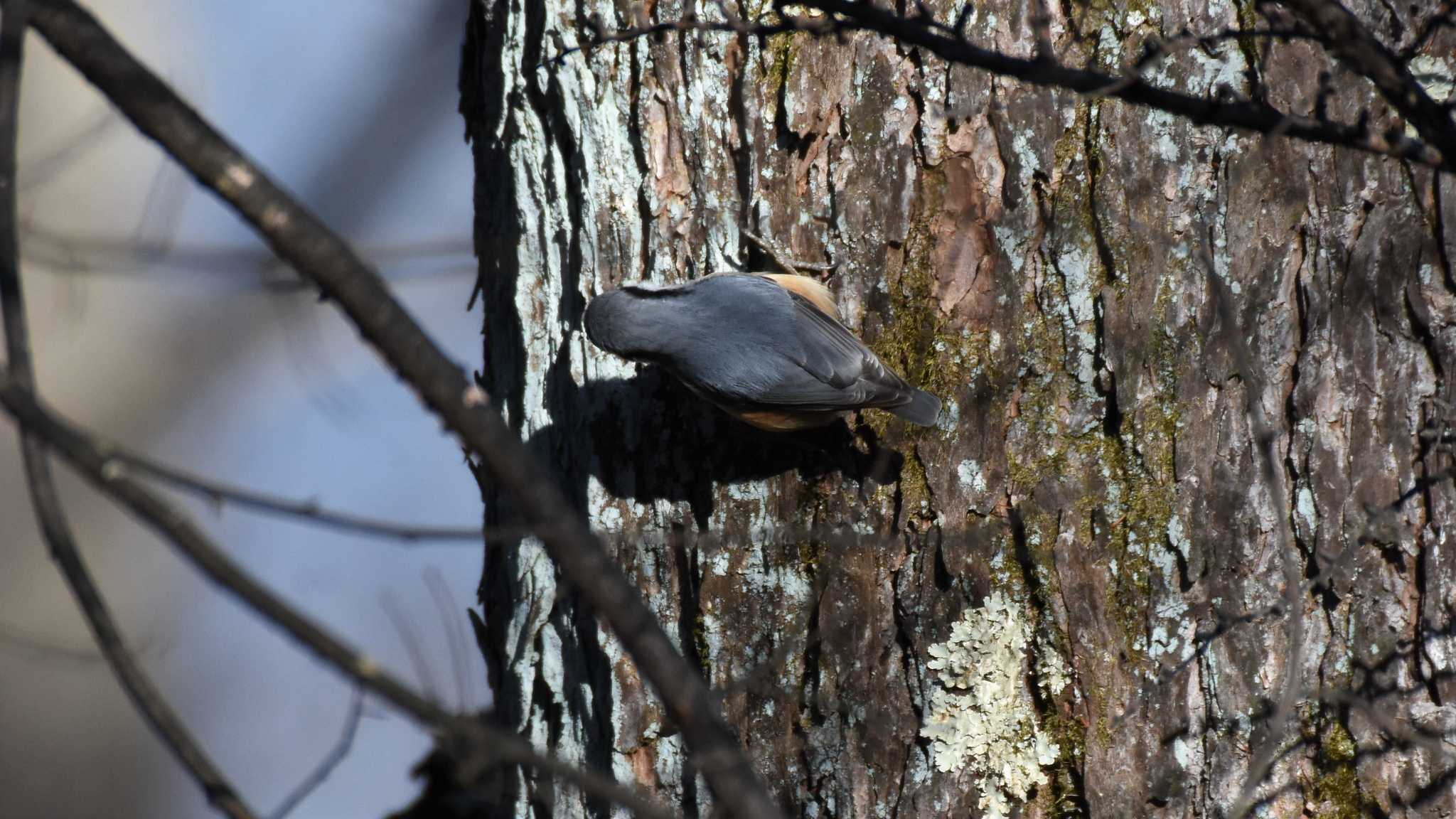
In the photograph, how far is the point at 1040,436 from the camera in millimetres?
2035

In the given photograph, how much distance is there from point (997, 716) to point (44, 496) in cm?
155

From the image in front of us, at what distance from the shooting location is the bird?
2.11m

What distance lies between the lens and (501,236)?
8.21ft

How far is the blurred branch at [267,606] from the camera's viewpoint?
3.51 ft

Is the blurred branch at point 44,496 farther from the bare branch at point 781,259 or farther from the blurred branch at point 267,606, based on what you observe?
the bare branch at point 781,259

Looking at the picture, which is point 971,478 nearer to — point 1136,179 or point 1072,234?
point 1072,234

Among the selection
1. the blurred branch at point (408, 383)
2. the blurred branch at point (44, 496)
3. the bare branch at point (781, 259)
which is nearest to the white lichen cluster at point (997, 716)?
the bare branch at point (781, 259)

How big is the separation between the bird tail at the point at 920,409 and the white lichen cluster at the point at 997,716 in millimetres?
348

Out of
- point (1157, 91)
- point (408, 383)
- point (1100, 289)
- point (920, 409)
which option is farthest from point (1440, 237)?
point (408, 383)

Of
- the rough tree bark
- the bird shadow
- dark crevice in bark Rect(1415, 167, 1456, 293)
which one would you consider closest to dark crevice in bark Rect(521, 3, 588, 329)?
the rough tree bark

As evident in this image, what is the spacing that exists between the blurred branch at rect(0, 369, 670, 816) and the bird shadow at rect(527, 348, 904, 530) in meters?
1.12

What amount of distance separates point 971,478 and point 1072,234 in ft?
1.62

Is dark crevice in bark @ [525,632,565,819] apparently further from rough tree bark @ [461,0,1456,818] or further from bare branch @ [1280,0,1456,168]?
bare branch @ [1280,0,1456,168]

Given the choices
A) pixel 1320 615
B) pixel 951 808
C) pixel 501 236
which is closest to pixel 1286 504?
pixel 1320 615
